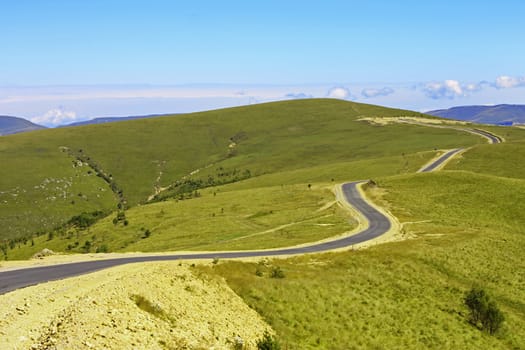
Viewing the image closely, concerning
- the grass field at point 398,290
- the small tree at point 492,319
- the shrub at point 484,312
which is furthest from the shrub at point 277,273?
the small tree at point 492,319

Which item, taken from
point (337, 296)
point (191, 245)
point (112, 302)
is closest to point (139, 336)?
point (112, 302)

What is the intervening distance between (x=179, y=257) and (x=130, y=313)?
1974cm

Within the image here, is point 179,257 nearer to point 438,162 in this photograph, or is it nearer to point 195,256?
point 195,256

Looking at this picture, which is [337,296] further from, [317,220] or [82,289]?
[317,220]

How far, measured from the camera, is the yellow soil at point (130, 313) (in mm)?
22484

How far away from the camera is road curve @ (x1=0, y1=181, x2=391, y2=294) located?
113 feet

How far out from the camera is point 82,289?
2867 cm

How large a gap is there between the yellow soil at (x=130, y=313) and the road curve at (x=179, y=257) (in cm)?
371

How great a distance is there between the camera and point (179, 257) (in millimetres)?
45406

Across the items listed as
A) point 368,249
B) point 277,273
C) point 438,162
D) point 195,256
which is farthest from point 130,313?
point 438,162

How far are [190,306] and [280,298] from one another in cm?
847

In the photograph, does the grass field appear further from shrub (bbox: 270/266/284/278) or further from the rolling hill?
shrub (bbox: 270/266/284/278)

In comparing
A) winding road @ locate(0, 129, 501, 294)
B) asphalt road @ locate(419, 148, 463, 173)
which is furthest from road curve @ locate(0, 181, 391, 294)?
asphalt road @ locate(419, 148, 463, 173)

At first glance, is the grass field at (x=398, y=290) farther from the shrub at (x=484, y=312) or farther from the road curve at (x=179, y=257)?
the road curve at (x=179, y=257)
